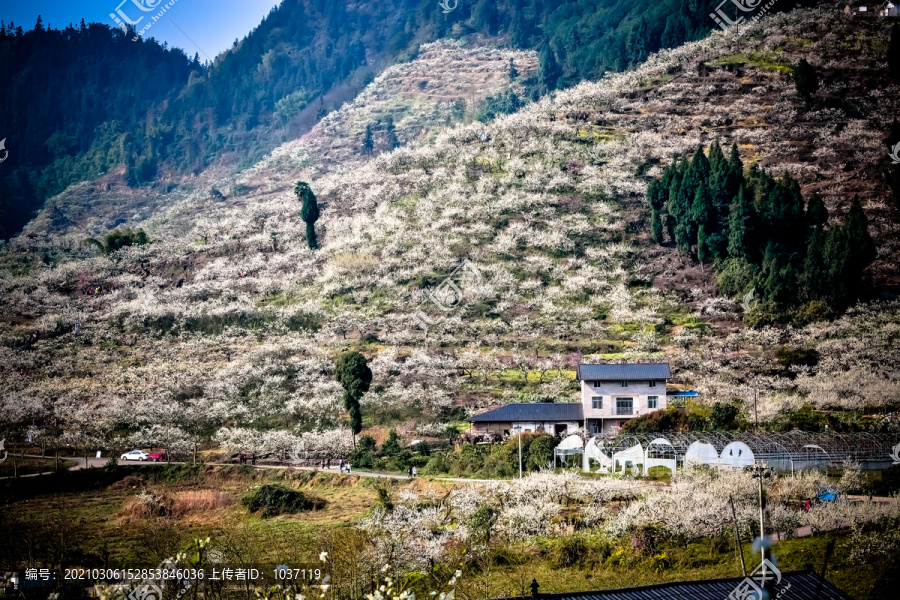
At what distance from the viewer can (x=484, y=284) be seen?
82438 millimetres

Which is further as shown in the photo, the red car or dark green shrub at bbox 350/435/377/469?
the red car

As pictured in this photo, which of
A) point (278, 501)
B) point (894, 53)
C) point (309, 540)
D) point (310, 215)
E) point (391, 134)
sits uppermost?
point (391, 134)

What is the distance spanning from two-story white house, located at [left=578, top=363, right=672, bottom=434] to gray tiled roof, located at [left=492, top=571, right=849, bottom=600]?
30.7 metres

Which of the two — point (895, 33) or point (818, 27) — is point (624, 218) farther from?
point (818, 27)

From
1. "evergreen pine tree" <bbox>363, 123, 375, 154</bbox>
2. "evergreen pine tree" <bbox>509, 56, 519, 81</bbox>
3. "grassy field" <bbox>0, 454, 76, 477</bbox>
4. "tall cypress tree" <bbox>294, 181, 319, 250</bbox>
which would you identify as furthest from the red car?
"evergreen pine tree" <bbox>509, 56, 519, 81</bbox>

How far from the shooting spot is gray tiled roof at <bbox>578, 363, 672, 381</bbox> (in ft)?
179

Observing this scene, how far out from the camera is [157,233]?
136375 millimetres

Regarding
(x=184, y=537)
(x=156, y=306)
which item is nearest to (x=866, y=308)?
(x=184, y=537)

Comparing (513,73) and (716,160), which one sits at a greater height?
(513,73)

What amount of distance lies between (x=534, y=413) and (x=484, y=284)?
2791cm

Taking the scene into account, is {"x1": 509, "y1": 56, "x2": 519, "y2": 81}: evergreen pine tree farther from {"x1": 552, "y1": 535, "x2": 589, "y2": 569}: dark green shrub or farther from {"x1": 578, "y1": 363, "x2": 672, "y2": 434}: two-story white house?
{"x1": 552, "y1": 535, "x2": 589, "y2": 569}: dark green shrub

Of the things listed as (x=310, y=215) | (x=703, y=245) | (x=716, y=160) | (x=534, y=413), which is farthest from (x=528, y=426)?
(x=310, y=215)

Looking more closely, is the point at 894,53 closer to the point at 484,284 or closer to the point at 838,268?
the point at 838,268

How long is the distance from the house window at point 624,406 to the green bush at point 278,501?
20.0 metres
